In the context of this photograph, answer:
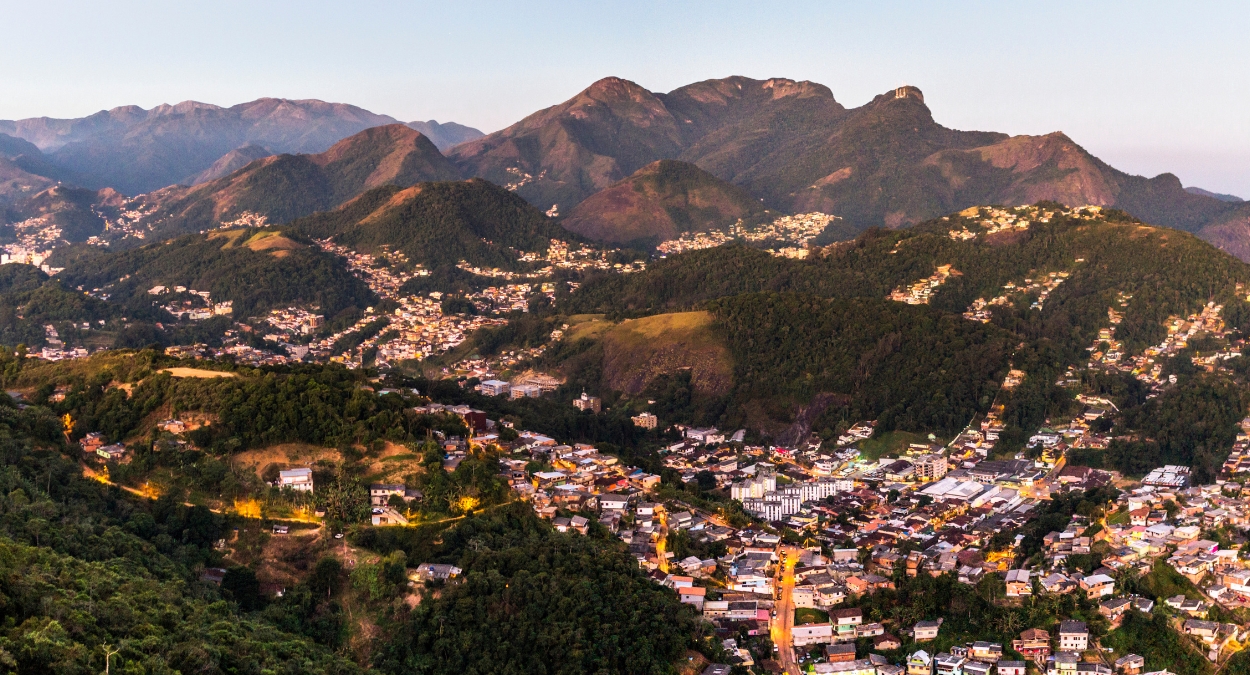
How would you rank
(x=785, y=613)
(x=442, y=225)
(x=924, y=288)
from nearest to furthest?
(x=785, y=613), (x=924, y=288), (x=442, y=225)

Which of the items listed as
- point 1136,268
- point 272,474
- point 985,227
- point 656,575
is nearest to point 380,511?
point 272,474

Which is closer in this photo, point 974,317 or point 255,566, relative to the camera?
point 255,566

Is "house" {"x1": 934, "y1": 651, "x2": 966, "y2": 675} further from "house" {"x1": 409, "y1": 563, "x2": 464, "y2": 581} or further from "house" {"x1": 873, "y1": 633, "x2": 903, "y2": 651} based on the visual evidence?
"house" {"x1": 409, "y1": 563, "x2": 464, "y2": 581}

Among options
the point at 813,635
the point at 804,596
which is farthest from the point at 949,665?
the point at 804,596

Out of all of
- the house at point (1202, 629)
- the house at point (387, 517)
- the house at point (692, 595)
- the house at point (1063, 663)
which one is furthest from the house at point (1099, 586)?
the house at point (387, 517)

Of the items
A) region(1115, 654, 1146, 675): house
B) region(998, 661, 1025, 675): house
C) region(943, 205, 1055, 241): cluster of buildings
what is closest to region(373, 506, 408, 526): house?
region(998, 661, 1025, 675): house

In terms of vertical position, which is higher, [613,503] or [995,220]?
[995,220]

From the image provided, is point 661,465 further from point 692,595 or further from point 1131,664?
point 1131,664
